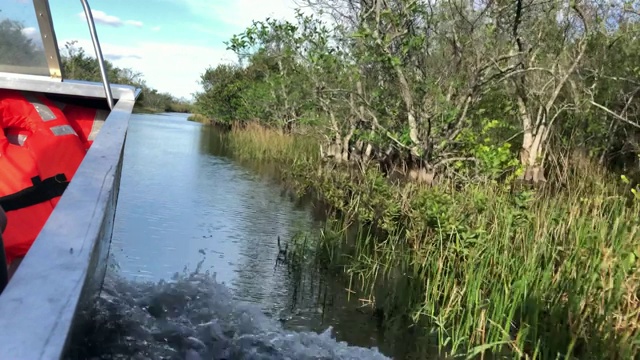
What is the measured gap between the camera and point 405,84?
9.16 m

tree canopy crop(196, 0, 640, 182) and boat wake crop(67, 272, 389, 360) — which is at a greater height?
tree canopy crop(196, 0, 640, 182)

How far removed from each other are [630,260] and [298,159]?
1108cm

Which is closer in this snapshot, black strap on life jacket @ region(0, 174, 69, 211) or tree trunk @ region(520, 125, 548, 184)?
black strap on life jacket @ region(0, 174, 69, 211)

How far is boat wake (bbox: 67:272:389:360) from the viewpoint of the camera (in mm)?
3363

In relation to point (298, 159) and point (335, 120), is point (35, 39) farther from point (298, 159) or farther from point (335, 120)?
point (298, 159)

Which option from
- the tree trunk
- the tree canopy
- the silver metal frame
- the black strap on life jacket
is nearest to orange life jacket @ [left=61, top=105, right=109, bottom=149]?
the silver metal frame

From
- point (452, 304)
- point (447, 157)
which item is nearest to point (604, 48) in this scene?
point (447, 157)

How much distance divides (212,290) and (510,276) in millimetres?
2367

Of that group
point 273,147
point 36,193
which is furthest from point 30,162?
point 273,147

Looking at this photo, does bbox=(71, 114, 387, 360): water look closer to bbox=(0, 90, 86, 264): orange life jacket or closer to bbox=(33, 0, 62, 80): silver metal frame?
bbox=(0, 90, 86, 264): orange life jacket

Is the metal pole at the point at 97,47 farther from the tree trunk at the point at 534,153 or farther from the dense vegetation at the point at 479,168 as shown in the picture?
the tree trunk at the point at 534,153

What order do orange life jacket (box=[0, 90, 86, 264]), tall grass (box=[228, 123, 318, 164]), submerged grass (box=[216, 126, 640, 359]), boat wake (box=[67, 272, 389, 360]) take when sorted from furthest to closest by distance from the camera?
tall grass (box=[228, 123, 318, 164]) → submerged grass (box=[216, 126, 640, 359]) → boat wake (box=[67, 272, 389, 360]) → orange life jacket (box=[0, 90, 86, 264])

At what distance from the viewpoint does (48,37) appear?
394 centimetres

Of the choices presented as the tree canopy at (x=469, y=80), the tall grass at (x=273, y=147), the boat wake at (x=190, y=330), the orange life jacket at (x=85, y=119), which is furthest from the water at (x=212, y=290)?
the tall grass at (x=273, y=147)
